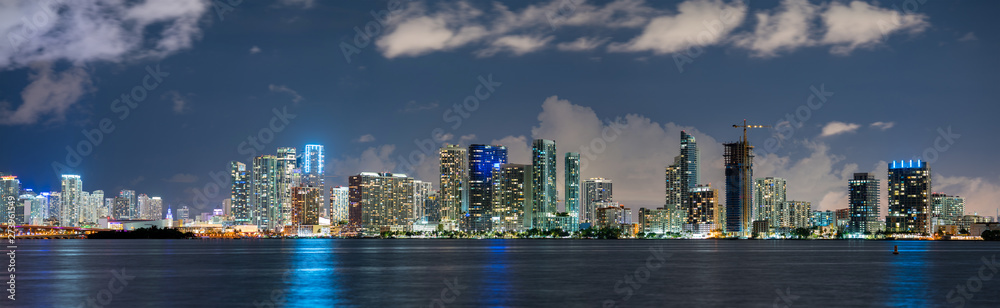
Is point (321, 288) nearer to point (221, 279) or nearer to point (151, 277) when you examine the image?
point (221, 279)

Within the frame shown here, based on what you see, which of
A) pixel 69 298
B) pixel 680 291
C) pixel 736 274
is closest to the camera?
pixel 69 298

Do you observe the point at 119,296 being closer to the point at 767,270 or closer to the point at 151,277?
the point at 151,277

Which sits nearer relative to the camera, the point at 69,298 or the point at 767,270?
the point at 69,298

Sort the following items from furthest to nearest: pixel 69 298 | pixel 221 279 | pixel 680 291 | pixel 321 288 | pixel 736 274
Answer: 1. pixel 736 274
2. pixel 221 279
3. pixel 321 288
4. pixel 680 291
5. pixel 69 298

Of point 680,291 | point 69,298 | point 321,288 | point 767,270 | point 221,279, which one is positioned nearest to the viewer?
point 69,298

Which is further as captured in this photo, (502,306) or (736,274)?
(736,274)

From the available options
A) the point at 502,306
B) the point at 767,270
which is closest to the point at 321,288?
the point at 502,306

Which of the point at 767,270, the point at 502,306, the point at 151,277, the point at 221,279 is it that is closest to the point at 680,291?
the point at 502,306

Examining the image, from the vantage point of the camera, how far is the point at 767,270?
11606 centimetres

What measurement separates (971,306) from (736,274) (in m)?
37.9

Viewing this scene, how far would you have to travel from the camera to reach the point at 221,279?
9756 cm

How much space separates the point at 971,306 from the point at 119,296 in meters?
66.3

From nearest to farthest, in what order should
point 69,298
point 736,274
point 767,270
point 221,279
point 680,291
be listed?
1. point 69,298
2. point 680,291
3. point 221,279
4. point 736,274
5. point 767,270

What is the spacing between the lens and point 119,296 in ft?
242
